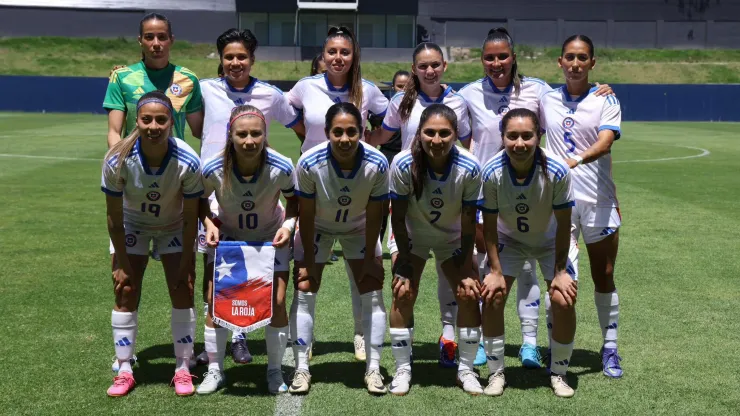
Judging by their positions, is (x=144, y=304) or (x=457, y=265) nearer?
(x=457, y=265)

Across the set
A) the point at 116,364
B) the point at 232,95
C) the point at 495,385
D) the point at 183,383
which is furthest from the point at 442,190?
the point at 116,364

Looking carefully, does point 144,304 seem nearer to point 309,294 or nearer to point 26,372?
point 26,372

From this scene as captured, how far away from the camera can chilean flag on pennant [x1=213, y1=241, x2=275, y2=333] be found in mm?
5008

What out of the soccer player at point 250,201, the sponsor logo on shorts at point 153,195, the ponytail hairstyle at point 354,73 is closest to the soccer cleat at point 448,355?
the soccer player at point 250,201

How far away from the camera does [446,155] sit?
506cm

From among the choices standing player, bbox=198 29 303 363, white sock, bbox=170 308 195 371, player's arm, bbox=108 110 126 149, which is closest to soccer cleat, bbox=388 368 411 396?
standing player, bbox=198 29 303 363

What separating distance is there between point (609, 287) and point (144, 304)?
391cm

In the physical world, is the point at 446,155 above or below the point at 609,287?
above

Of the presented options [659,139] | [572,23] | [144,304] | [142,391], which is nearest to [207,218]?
[142,391]

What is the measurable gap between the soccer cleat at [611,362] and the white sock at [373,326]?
153 cm

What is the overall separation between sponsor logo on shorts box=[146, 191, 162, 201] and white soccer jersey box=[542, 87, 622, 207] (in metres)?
2.65

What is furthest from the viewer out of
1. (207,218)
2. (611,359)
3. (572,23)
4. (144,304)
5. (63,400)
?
(572,23)

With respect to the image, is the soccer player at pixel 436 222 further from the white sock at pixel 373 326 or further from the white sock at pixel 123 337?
the white sock at pixel 123 337

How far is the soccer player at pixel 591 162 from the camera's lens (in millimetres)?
5566
